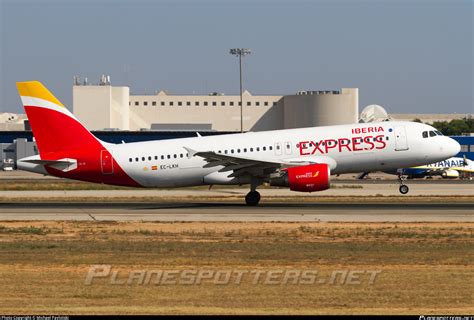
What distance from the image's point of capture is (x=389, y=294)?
20359mm

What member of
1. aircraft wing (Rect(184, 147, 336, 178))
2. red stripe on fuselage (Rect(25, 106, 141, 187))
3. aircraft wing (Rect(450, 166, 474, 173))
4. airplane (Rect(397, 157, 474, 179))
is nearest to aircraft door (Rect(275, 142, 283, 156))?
aircraft wing (Rect(184, 147, 336, 178))

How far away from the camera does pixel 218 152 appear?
47188 millimetres

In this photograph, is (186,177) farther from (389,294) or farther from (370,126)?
(389,294)

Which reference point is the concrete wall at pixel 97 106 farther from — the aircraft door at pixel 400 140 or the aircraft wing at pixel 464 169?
the aircraft door at pixel 400 140

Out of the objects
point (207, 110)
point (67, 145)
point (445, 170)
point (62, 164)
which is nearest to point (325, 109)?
point (207, 110)

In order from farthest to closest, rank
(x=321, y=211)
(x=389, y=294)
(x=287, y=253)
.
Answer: (x=321, y=211) < (x=287, y=253) < (x=389, y=294)

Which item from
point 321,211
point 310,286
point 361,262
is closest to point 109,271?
point 310,286

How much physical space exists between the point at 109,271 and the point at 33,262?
3.19 m

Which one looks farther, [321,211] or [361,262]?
[321,211]

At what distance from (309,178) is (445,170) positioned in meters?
58.8

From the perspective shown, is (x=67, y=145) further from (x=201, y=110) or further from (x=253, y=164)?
(x=201, y=110)

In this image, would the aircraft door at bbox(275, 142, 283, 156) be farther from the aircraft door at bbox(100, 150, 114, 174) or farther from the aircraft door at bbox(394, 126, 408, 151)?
the aircraft door at bbox(100, 150, 114, 174)

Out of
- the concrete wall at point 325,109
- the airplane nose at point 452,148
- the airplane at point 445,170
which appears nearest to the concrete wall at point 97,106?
the concrete wall at point 325,109

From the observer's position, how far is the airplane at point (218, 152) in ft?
151
